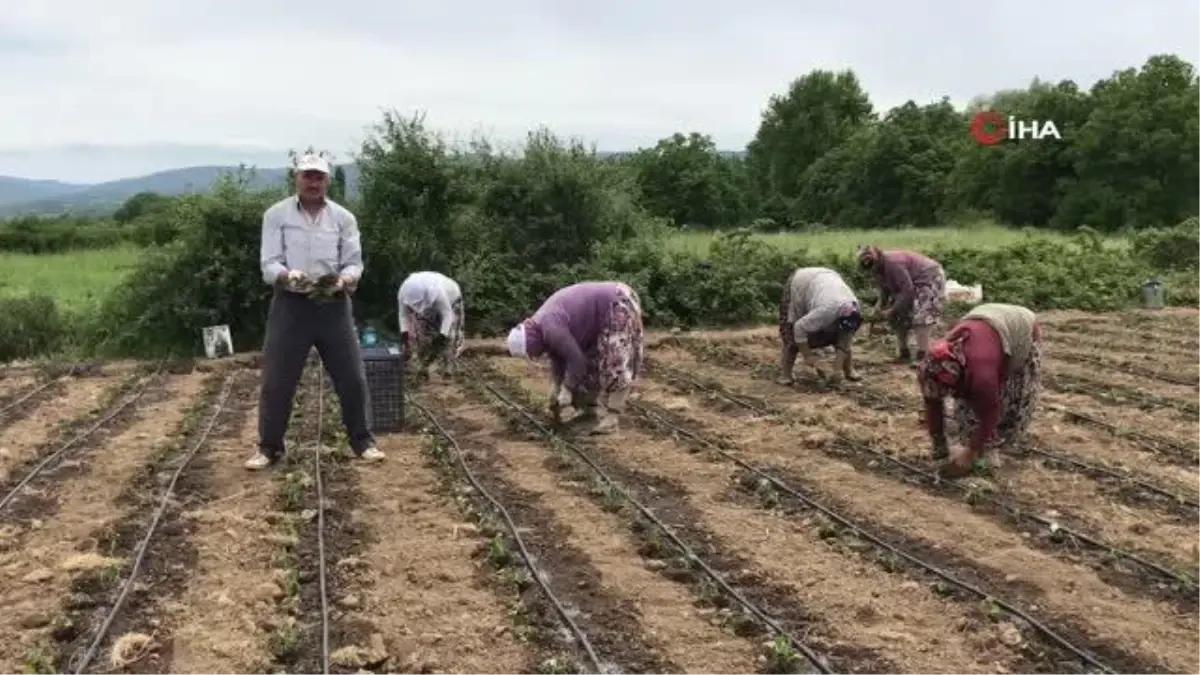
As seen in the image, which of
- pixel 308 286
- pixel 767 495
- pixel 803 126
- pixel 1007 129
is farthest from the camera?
pixel 803 126

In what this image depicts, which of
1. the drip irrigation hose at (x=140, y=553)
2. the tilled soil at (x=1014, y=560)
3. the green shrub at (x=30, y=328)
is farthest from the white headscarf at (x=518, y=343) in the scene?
the green shrub at (x=30, y=328)

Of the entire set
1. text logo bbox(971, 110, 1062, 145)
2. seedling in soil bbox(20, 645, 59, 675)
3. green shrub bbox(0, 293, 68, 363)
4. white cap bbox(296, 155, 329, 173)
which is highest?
text logo bbox(971, 110, 1062, 145)

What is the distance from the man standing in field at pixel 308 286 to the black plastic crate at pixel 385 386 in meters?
0.84

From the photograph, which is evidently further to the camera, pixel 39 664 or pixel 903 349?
pixel 903 349

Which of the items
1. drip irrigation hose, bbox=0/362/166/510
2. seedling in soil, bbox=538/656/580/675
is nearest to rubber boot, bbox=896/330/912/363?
drip irrigation hose, bbox=0/362/166/510

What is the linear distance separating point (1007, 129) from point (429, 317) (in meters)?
34.5

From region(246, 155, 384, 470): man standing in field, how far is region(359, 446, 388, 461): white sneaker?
361mm

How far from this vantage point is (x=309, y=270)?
5.54 m

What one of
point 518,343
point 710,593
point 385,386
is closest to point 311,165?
point 518,343

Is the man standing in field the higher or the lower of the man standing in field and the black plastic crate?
the higher

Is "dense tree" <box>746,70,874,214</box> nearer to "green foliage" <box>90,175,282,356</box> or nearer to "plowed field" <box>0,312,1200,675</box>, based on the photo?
"green foliage" <box>90,175,282,356</box>

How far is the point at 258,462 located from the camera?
588 cm

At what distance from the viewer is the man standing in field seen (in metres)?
5.47

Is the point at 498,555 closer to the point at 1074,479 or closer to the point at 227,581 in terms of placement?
the point at 227,581
